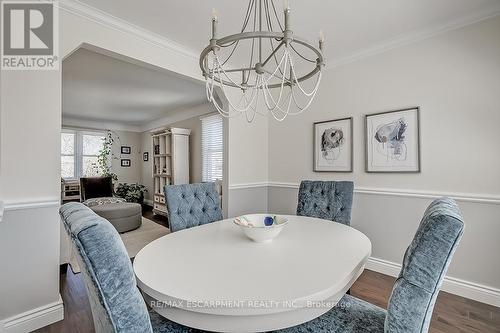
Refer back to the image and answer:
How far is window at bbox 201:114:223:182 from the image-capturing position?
4938mm

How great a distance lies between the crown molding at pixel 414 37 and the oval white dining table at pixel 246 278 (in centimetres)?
222

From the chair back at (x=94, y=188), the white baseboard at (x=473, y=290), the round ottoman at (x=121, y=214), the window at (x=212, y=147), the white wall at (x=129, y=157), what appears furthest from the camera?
the white wall at (x=129, y=157)

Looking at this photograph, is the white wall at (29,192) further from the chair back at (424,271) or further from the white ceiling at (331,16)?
the chair back at (424,271)

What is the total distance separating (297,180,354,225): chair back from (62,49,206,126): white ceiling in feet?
6.10

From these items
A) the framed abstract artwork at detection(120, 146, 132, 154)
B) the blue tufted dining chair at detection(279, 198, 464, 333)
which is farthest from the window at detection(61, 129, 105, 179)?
the blue tufted dining chair at detection(279, 198, 464, 333)

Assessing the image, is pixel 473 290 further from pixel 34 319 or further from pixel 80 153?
pixel 80 153

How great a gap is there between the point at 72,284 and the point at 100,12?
254 cm

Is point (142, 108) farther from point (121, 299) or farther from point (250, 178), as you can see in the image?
point (121, 299)

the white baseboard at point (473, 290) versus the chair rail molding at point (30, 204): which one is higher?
the chair rail molding at point (30, 204)

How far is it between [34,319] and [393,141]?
11.2 feet

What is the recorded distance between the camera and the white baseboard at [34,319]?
5.47ft

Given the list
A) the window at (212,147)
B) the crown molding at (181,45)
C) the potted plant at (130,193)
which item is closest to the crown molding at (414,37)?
the crown molding at (181,45)

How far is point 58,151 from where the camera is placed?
1899 mm

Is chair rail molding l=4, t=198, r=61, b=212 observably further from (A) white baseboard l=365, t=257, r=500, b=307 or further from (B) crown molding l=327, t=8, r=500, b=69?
(A) white baseboard l=365, t=257, r=500, b=307
